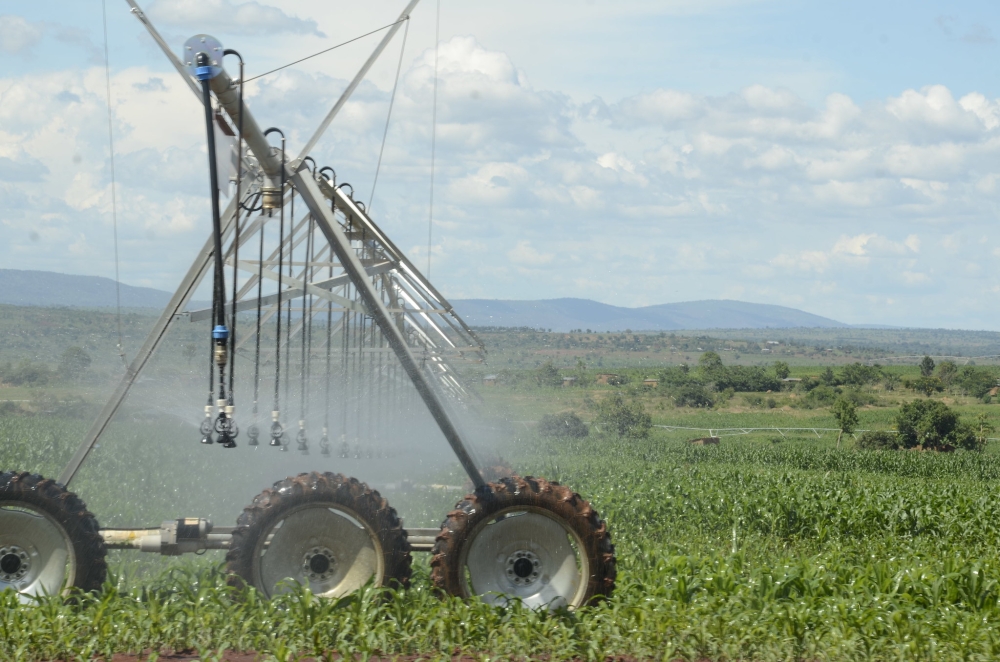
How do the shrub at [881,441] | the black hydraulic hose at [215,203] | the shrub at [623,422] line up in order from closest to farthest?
the black hydraulic hose at [215,203], the shrub at [881,441], the shrub at [623,422]

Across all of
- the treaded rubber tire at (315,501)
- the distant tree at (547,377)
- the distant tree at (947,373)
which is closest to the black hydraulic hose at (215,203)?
the treaded rubber tire at (315,501)

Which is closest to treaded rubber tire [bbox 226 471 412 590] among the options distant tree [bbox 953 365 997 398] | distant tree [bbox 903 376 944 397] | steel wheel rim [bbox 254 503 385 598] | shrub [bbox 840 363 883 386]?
steel wheel rim [bbox 254 503 385 598]

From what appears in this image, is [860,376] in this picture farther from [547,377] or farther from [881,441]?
[881,441]

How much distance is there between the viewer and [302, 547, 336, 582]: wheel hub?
8.00 m

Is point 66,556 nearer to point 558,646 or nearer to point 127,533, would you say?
point 127,533

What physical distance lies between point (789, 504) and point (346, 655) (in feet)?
33.1

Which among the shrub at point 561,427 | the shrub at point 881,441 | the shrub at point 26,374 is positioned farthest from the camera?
the shrub at point 881,441

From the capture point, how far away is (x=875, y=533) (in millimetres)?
14898

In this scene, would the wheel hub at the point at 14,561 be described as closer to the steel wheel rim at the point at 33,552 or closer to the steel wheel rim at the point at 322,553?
the steel wheel rim at the point at 33,552

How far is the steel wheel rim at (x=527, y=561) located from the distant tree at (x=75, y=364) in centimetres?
3934

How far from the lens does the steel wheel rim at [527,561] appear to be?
7918 mm

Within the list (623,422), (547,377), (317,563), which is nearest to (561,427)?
(623,422)

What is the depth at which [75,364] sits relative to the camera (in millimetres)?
45312

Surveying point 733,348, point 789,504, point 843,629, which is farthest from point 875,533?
point 733,348
